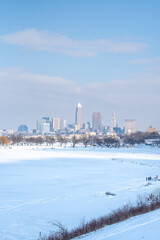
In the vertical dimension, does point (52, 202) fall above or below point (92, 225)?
below

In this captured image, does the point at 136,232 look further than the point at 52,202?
No

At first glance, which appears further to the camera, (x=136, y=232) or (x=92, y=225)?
(x=92, y=225)

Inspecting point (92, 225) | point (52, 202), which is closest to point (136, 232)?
point (92, 225)

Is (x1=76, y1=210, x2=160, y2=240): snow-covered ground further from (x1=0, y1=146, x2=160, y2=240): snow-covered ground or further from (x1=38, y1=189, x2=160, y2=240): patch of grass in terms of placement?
(x1=38, y1=189, x2=160, y2=240): patch of grass

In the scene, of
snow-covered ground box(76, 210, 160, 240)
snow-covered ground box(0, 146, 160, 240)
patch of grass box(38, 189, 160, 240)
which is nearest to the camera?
snow-covered ground box(76, 210, 160, 240)

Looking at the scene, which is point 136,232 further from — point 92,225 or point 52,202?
point 52,202

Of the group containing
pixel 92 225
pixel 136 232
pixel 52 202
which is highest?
pixel 136 232

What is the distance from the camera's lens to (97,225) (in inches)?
492

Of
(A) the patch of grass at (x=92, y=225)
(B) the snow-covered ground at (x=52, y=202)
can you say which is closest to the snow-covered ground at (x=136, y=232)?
(B) the snow-covered ground at (x=52, y=202)

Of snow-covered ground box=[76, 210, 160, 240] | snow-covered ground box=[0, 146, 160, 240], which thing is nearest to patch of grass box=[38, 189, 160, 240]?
snow-covered ground box=[0, 146, 160, 240]

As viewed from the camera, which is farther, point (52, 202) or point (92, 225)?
point (52, 202)

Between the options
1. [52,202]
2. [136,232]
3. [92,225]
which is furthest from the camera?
[52,202]

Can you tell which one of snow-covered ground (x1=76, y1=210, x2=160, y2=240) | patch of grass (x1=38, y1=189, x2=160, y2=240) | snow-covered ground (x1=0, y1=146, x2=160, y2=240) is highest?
snow-covered ground (x1=76, y1=210, x2=160, y2=240)

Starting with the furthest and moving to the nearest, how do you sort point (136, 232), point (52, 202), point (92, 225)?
1. point (52, 202)
2. point (92, 225)
3. point (136, 232)
